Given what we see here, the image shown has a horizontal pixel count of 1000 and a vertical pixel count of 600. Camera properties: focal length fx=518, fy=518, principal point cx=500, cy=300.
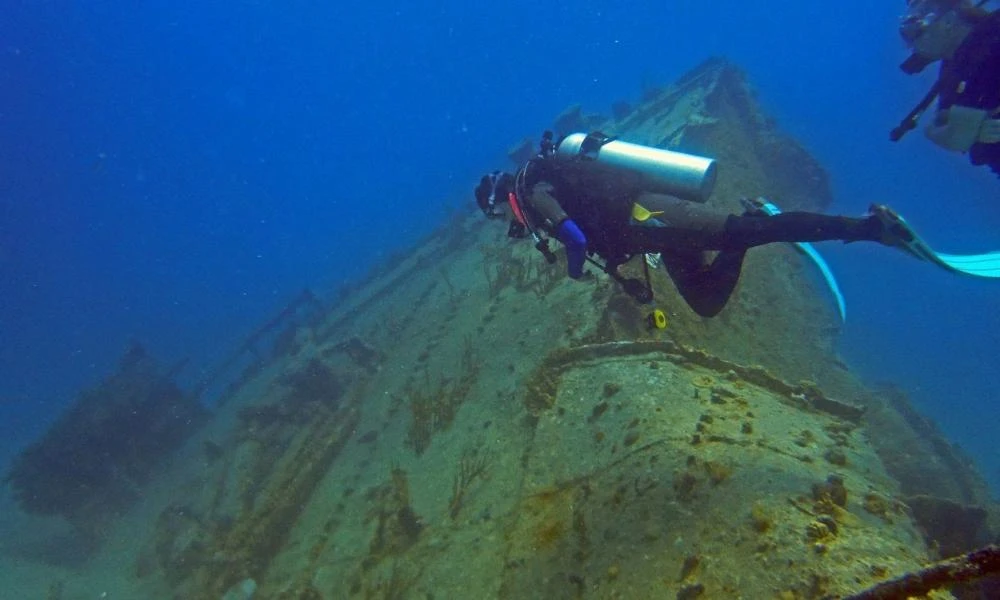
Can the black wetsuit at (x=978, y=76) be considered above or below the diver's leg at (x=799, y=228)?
above

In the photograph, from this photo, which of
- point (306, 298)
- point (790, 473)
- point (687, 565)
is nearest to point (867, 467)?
point (790, 473)

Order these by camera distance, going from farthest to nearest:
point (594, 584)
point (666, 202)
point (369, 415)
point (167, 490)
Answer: point (167, 490) → point (369, 415) → point (666, 202) → point (594, 584)

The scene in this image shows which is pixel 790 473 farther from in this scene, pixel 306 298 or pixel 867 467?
pixel 306 298

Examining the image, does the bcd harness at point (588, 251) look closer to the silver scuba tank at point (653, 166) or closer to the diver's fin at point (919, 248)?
the silver scuba tank at point (653, 166)

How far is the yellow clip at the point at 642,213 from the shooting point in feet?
14.8

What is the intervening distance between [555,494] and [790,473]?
5.89 ft

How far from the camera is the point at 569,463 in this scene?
4.57m

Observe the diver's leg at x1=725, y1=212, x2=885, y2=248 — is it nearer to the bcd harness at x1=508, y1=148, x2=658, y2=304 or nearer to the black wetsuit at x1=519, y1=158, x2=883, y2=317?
the black wetsuit at x1=519, y1=158, x2=883, y2=317

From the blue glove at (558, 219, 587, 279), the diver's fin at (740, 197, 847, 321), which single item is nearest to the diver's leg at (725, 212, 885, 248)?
the diver's fin at (740, 197, 847, 321)

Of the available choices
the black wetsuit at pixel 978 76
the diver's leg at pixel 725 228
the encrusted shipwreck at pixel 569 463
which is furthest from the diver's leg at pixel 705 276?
the black wetsuit at pixel 978 76

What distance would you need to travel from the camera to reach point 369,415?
9.05 m

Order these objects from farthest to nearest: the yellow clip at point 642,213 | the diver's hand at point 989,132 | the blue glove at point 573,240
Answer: the yellow clip at point 642,213
the blue glove at point 573,240
the diver's hand at point 989,132

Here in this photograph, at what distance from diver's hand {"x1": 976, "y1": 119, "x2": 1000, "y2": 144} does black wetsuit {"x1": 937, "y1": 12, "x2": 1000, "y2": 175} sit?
0.18 m

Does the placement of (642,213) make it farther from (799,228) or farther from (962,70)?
(962,70)
